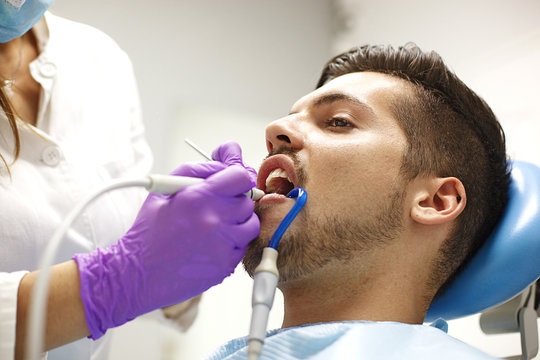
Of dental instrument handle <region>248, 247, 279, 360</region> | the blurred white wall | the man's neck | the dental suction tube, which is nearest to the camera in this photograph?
the dental suction tube

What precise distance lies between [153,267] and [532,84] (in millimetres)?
1745

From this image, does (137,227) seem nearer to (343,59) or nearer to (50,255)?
(50,255)

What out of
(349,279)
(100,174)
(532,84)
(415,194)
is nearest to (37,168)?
(100,174)

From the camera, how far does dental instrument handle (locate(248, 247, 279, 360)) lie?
95 centimetres

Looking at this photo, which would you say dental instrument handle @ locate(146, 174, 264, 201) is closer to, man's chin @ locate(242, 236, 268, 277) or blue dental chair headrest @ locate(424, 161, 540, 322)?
man's chin @ locate(242, 236, 268, 277)

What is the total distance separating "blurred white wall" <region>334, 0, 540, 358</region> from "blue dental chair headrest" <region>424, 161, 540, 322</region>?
0.68m

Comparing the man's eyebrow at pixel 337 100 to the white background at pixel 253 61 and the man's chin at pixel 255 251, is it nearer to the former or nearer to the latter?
the man's chin at pixel 255 251

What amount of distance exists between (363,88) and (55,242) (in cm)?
92

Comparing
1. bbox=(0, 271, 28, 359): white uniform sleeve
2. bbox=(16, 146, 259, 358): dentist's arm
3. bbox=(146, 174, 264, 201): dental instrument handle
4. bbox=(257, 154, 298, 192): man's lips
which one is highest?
bbox=(257, 154, 298, 192): man's lips

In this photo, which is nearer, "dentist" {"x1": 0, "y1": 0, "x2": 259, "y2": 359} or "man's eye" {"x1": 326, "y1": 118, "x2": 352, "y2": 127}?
"dentist" {"x1": 0, "y1": 0, "x2": 259, "y2": 359}

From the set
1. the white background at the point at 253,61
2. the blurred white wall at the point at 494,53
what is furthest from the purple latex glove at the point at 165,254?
the blurred white wall at the point at 494,53

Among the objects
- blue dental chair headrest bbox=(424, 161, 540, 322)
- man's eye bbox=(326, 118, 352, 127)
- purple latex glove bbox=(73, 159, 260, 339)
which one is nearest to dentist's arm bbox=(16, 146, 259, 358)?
purple latex glove bbox=(73, 159, 260, 339)

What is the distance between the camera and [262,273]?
3.41ft

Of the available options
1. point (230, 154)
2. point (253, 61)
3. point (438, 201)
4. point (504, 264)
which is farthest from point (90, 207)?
point (253, 61)
